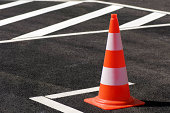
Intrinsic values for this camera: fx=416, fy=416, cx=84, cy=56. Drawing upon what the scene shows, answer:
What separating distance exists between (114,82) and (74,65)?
2.16 m

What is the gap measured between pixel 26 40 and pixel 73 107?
493 centimetres

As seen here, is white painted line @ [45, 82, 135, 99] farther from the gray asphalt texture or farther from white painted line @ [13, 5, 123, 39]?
white painted line @ [13, 5, 123, 39]

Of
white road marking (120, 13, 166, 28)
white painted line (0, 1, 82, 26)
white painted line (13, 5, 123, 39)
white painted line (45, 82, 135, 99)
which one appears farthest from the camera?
white painted line (0, 1, 82, 26)

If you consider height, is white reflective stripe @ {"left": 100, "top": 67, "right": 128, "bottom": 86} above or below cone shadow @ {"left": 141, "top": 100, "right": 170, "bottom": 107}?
above

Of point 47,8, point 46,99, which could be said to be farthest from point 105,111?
point 47,8

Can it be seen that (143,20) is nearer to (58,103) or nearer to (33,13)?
(33,13)

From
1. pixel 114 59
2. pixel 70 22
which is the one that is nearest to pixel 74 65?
pixel 114 59

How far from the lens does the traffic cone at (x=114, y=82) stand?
5.60m

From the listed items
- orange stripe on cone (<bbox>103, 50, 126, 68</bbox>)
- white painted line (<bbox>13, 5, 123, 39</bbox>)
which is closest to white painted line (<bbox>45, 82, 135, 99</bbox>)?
orange stripe on cone (<bbox>103, 50, 126, 68</bbox>)

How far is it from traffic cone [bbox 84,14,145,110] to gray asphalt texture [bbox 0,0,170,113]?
6.6 inches

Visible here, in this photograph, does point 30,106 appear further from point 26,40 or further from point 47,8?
point 47,8

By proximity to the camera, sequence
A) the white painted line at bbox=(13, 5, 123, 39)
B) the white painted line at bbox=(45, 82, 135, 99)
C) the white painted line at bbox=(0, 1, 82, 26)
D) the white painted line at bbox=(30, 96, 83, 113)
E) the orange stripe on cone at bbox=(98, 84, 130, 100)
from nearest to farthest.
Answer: the white painted line at bbox=(30, 96, 83, 113), the orange stripe on cone at bbox=(98, 84, 130, 100), the white painted line at bbox=(45, 82, 135, 99), the white painted line at bbox=(13, 5, 123, 39), the white painted line at bbox=(0, 1, 82, 26)

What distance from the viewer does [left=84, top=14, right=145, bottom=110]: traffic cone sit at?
18.4 feet

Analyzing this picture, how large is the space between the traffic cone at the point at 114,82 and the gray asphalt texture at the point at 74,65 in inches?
6.6
